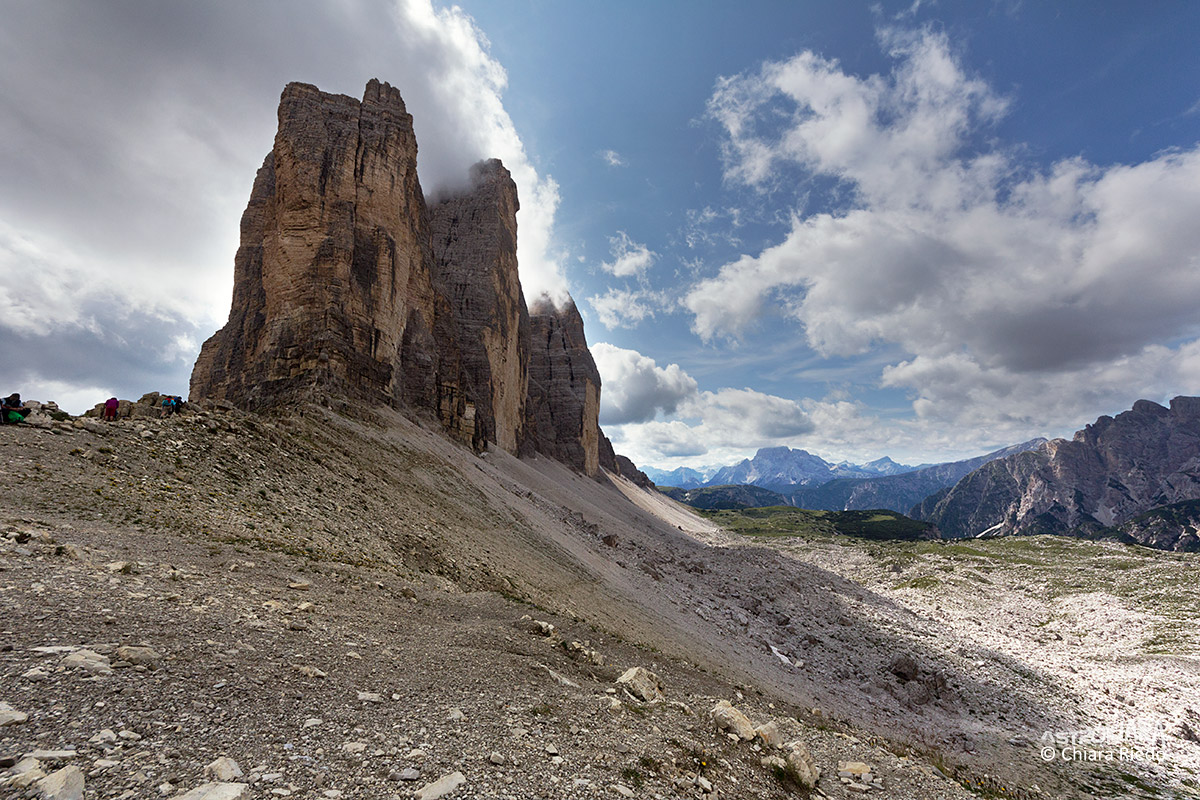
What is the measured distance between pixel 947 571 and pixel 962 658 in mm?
44885

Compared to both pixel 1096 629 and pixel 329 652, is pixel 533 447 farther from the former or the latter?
pixel 329 652

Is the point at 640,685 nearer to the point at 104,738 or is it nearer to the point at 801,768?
the point at 801,768

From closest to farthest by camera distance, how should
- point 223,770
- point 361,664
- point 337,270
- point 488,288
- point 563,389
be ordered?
1. point 223,770
2. point 361,664
3. point 337,270
4. point 488,288
5. point 563,389

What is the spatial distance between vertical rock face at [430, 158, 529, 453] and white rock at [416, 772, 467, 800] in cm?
6526

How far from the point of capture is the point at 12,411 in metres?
14.6

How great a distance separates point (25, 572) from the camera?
26.8 feet

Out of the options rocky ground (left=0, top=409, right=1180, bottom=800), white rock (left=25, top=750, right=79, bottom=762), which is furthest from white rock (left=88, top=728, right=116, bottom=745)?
white rock (left=25, top=750, right=79, bottom=762)

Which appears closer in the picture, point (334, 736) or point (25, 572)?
point (334, 736)

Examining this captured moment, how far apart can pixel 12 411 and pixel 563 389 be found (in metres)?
99.6

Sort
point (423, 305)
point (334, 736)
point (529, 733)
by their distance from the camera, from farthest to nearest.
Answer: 1. point (423, 305)
2. point (529, 733)
3. point (334, 736)

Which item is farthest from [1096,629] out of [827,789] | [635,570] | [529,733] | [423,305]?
[423,305]

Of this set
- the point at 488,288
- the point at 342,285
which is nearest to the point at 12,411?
the point at 342,285

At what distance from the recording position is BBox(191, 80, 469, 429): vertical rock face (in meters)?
37.9

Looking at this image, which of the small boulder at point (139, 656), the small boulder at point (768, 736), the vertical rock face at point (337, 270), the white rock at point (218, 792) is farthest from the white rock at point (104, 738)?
the vertical rock face at point (337, 270)
